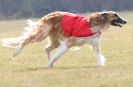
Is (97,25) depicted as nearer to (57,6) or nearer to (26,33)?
(26,33)

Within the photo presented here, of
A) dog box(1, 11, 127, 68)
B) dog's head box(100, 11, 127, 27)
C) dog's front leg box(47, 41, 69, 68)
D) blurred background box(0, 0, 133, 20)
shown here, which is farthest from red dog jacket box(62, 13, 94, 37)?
blurred background box(0, 0, 133, 20)

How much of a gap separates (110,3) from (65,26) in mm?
66451

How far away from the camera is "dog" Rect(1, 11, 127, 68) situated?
14.8 m

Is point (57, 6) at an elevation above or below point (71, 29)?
below

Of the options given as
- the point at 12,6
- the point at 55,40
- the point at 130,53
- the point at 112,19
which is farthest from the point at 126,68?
the point at 12,6

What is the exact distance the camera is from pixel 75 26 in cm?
1498

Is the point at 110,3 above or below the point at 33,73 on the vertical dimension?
below

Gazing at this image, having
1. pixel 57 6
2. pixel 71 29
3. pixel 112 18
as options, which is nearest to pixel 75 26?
pixel 71 29

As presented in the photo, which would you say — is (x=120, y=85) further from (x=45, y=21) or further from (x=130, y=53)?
(x=130, y=53)

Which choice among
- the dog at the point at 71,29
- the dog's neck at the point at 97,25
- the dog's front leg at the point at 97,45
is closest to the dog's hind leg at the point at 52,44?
the dog at the point at 71,29

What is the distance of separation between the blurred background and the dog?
60.4 metres

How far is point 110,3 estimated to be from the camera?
8088cm

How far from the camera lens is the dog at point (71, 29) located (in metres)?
14.8

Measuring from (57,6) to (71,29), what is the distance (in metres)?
64.7
